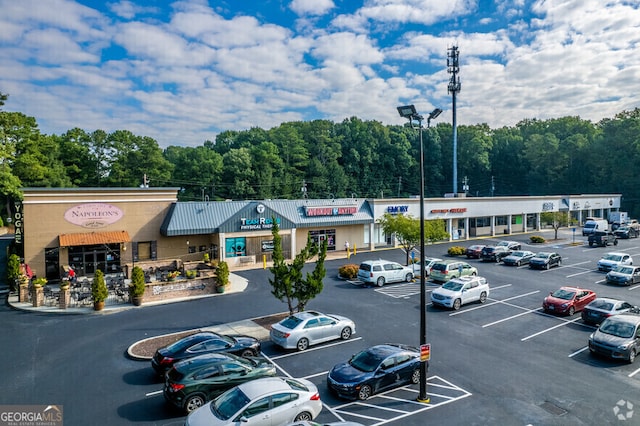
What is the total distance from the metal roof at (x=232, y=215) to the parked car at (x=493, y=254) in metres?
11.5

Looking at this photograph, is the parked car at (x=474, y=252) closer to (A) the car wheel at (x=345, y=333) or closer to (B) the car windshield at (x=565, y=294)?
(B) the car windshield at (x=565, y=294)

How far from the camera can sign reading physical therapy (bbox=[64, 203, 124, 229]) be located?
2995 centimetres

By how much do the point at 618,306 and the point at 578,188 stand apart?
3197 inches

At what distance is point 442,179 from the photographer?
100 metres

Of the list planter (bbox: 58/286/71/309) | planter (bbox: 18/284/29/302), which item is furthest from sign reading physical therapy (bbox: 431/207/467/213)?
planter (bbox: 18/284/29/302)

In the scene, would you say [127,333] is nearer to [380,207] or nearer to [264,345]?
[264,345]

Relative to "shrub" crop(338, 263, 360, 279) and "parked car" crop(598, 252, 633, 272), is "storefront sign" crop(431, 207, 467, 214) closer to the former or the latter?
"parked car" crop(598, 252, 633, 272)

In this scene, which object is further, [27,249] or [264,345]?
[27,249]

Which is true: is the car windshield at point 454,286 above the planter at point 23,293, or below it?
above

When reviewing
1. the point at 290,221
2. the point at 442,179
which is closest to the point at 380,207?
the point at 290,221

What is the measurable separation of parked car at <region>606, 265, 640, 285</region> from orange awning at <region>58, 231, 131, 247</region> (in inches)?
1393

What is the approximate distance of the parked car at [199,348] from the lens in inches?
552

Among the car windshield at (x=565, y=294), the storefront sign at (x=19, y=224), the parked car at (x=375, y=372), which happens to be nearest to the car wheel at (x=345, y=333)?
the parked car at (x=375, y=372)

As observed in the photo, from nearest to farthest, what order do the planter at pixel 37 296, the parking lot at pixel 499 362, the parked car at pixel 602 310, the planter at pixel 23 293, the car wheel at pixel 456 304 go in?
1. the parking lot at pixel 499 362
2. the parked car at pixel 602 310
3. the car wheel at pixel 456 304
4. the planter at pixel 37 296
5. the planter at pixel 23 293
